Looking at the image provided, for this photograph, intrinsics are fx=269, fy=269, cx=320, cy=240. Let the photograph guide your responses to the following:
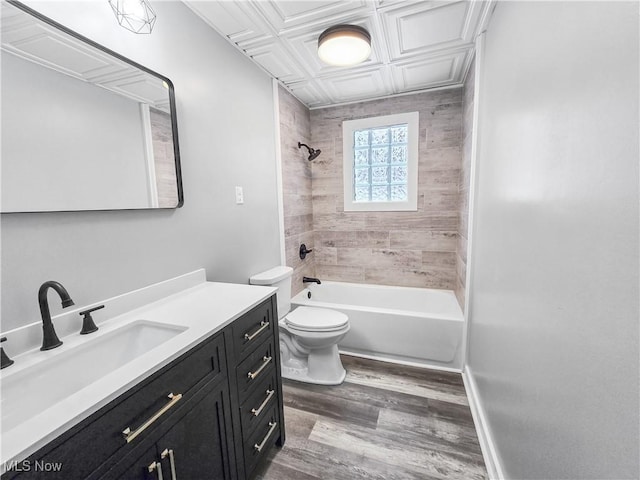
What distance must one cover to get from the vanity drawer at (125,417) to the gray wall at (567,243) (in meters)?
1.07

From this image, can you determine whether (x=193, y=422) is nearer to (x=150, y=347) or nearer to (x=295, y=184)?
(x=150, y=347)

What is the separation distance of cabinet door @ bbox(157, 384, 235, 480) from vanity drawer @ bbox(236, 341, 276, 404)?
0.10 meters

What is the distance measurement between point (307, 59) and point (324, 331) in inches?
77.6

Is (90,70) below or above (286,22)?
below

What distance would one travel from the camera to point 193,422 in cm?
89

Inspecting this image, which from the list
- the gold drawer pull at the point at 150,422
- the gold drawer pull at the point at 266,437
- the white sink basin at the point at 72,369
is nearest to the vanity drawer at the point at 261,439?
the gold drawer pull at the point at 266,437

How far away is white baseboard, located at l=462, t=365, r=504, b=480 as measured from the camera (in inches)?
49.8

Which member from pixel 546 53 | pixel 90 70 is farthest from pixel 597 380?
pixel 90 70

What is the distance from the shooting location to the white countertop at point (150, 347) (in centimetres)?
53

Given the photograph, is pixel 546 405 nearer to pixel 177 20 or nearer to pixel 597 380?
pixel 597 380

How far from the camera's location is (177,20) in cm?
139

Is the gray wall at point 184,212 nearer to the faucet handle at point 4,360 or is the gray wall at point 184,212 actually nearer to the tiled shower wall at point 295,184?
the faucet handle at point 4,360

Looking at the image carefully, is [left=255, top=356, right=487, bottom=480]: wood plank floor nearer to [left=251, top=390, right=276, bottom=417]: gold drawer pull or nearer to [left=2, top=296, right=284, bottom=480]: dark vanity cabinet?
[left=2, top=296, right=284, bottom=480]: dark vanity cabinet

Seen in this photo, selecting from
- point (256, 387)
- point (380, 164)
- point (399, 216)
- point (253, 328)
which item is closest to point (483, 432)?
point (256, 387)
